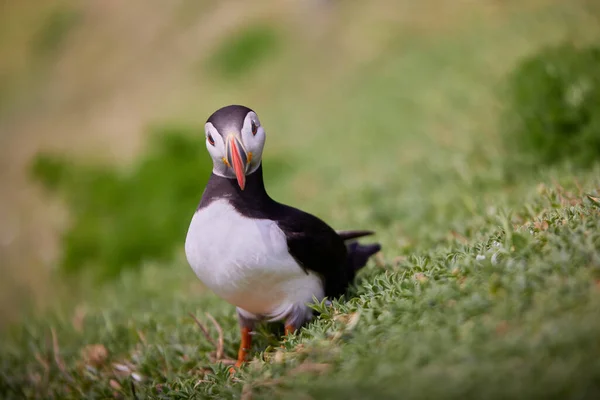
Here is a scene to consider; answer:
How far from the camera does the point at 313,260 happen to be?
2691 mm

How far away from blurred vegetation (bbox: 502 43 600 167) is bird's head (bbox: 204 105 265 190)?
8.30ft

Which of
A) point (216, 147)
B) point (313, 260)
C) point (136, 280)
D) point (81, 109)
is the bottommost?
point (136, 280)

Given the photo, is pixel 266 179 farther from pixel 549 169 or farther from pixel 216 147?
pixel 216 147

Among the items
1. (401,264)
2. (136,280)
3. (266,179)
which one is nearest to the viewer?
(401,264)

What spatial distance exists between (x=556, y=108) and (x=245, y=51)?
6.57 metres

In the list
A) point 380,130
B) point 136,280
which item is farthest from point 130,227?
point 380,130

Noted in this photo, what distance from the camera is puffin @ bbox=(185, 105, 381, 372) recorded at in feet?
8.23

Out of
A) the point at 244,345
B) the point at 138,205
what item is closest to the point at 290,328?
the point at 244,345

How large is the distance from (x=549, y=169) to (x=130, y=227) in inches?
168

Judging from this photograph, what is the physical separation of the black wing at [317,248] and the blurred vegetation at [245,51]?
721 centimetres

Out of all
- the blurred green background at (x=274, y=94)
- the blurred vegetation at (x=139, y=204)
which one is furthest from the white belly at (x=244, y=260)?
the blurred vegetation at (x=139, y=204)

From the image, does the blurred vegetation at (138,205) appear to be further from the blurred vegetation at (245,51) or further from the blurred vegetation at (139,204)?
the blurred vegetation at (245,51)

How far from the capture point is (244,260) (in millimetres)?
2494

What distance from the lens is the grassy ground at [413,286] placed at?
1.85 metres
